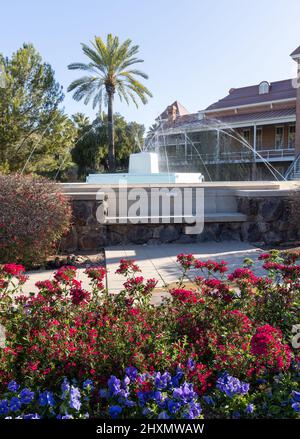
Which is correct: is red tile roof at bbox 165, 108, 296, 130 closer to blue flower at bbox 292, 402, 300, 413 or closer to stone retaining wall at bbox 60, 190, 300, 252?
stone retaining wall at bbox 60, 190, 300, 252

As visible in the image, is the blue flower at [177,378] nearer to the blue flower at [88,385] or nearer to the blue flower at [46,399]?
the blue flower at [88,385]

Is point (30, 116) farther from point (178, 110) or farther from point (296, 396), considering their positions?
point (178, 110)

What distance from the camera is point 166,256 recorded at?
6871 mm

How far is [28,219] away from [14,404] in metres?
4.23

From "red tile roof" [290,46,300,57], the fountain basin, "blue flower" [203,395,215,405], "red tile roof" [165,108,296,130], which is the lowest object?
"blue flower" [203,395,215,405]

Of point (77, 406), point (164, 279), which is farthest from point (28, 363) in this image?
point (164, 279)

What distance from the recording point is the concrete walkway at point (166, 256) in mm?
5520

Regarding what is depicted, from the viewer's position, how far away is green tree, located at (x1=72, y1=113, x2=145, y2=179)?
34344 mm

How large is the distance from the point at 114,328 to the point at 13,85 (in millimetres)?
20150

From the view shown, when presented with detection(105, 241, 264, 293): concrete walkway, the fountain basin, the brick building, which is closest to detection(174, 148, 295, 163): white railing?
the brick building

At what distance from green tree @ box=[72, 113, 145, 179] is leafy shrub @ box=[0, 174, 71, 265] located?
27.4 m
